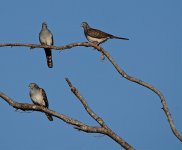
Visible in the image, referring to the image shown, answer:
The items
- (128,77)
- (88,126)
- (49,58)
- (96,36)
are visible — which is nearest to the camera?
(88,126)

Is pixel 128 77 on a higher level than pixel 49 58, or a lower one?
lower

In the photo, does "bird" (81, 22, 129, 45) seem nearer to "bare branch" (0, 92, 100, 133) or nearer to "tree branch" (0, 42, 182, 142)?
"tree branch" (0, 42, 182, 142)

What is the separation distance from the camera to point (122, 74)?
10258 millimetres

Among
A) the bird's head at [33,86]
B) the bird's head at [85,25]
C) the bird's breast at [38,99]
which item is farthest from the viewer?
the bird's head at [85,25]

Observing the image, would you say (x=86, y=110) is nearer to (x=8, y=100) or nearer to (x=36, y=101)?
(x=8, y=100)

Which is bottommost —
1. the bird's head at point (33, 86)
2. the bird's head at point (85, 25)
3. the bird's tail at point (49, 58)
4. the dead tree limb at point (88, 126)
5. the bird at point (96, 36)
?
the dead tree limb at point (88, 126)

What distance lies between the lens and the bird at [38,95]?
14.0 meters

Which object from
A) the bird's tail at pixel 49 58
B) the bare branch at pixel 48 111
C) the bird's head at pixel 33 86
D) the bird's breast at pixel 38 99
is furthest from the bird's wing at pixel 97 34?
the bare branch at pixel 48 111

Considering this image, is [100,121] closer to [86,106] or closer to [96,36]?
[86,106]

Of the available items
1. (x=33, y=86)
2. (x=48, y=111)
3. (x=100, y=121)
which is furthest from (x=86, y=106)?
(x=33, y=86)

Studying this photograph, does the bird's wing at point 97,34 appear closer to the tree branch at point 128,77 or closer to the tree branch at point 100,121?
the tree branch at point 128,77

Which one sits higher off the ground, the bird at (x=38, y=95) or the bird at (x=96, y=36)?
the bird at (x=96, y=36)

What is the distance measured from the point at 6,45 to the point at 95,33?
473 cm

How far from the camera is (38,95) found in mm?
14125
